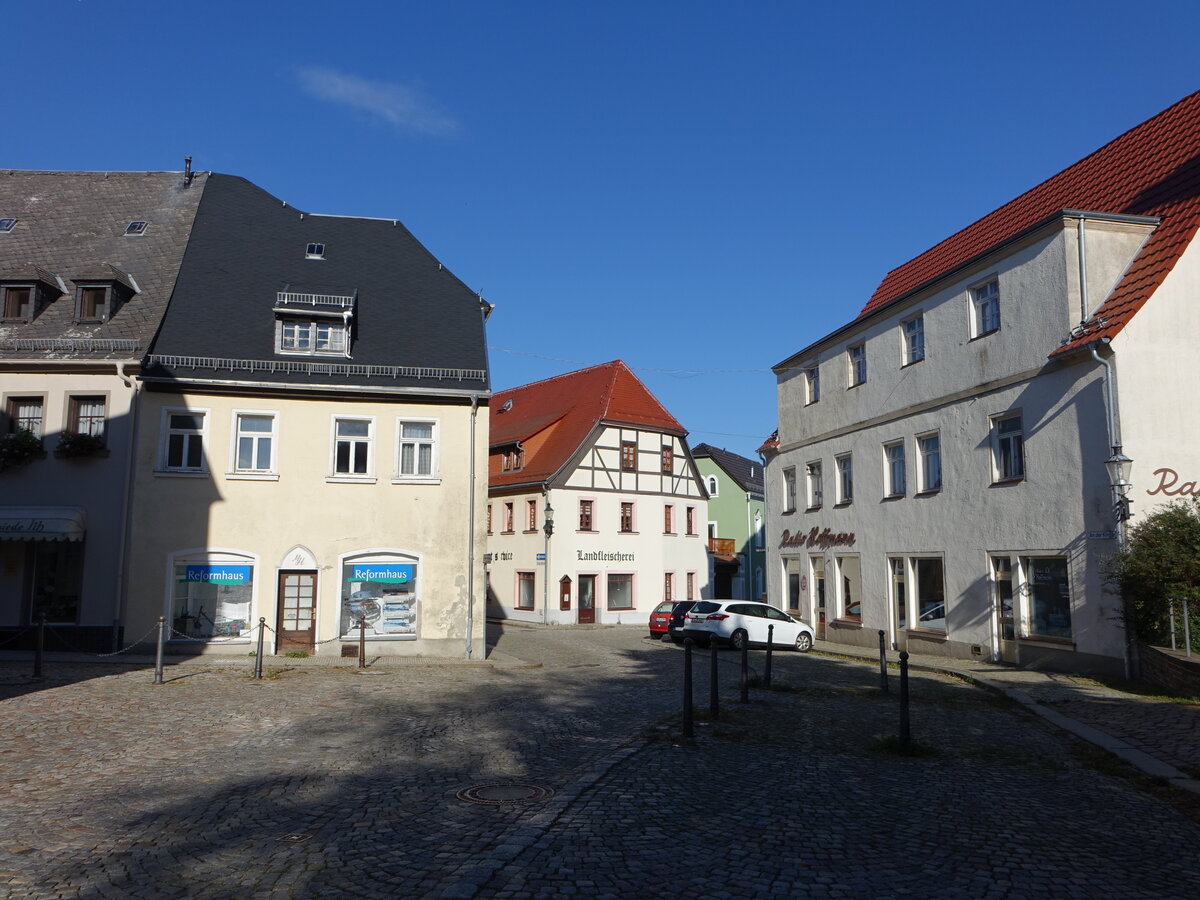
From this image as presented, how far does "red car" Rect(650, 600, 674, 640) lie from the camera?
3108cm

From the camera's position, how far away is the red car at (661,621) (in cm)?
3108

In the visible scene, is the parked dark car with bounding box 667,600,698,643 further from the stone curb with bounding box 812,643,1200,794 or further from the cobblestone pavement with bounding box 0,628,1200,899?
the cobblestone pavement with bounding box 0,628,1200,899

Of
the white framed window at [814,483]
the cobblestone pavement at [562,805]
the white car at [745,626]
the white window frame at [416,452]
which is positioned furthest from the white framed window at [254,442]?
the white framed window at [814,483]

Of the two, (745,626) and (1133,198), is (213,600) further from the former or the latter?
(1133,198)

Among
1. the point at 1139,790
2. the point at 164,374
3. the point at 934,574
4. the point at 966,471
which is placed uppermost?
the point at 164,374

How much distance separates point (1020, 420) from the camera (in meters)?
20.6

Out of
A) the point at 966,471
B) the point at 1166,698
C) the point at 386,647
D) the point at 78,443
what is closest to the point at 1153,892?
the point at 1166,698

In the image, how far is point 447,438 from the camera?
23656 mm

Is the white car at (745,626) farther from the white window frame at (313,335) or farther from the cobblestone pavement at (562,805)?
the white window frame at (313,335)

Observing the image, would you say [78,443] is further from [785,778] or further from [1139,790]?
[1139,790]

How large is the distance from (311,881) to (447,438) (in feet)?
59.2

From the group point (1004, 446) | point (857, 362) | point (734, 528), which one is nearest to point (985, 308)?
point (1004, 446)

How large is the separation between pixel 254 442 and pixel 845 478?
641 inches

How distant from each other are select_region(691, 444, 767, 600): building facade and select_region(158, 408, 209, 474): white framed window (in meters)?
33.0
